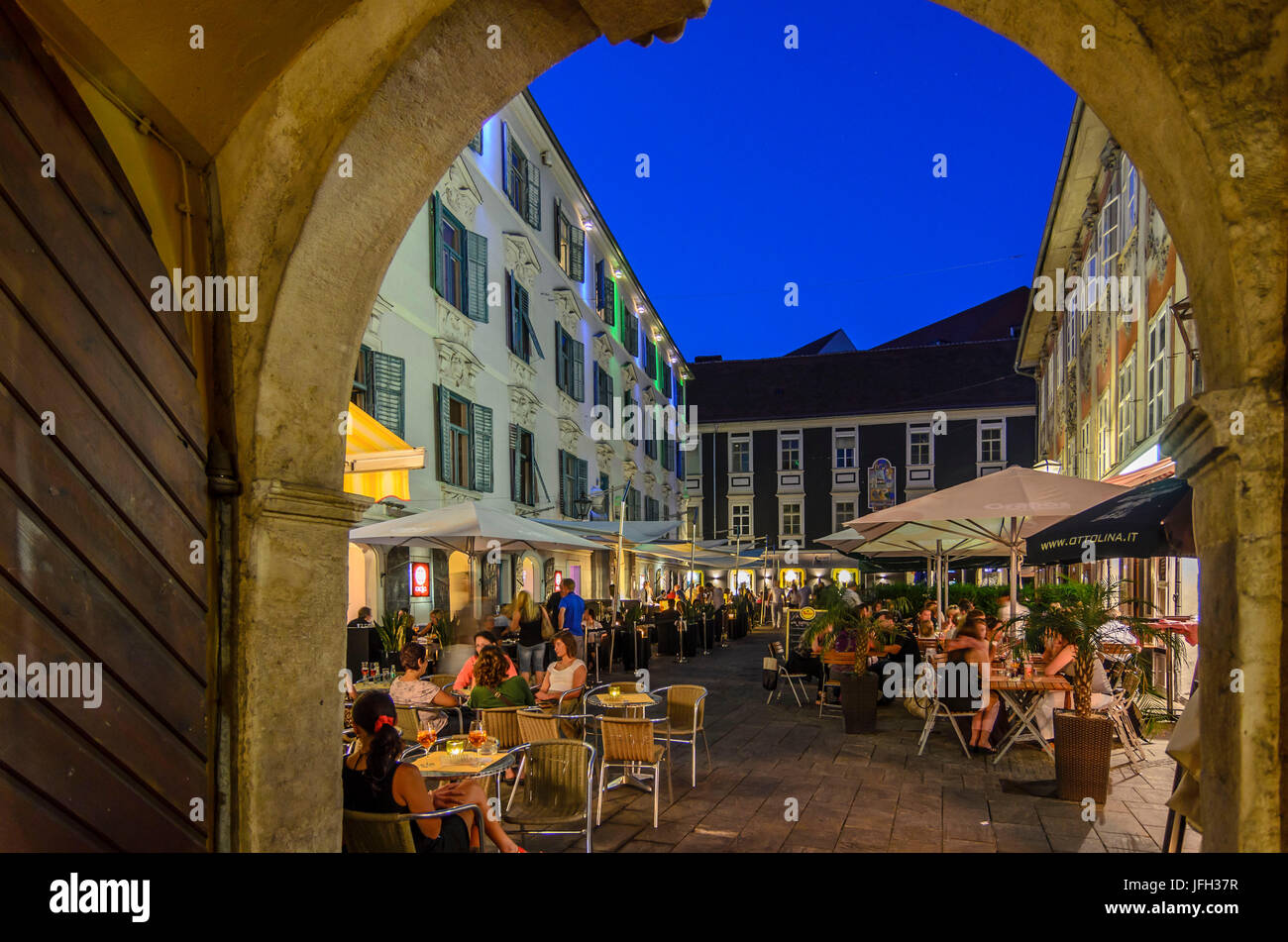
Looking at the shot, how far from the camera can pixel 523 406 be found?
57.4 feet

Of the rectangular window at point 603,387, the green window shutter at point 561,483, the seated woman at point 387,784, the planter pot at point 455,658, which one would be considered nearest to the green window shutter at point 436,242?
the planter pot at point 455,658

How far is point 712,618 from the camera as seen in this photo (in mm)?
20312

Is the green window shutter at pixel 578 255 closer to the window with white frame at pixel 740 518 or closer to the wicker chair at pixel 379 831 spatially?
the wicker chair at pixel 379 831

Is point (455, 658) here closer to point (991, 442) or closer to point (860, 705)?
point (860, 705)

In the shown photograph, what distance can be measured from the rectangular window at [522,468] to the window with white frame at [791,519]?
2516cm

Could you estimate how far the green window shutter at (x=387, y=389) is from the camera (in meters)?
11.2

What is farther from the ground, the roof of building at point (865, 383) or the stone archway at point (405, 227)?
the roof of building at point (865, 383)

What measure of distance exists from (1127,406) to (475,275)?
11.0 metres

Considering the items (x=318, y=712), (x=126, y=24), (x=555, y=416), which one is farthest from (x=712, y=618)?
(x=126, y=24)

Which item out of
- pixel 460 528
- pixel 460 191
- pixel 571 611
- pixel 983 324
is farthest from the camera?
pixel 983 324

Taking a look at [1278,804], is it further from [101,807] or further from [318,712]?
[101,807]

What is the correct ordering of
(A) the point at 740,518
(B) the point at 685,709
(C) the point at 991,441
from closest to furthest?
(B) the point at 685,709 < (C) the point at 991,441 < (A) the point at 740,518

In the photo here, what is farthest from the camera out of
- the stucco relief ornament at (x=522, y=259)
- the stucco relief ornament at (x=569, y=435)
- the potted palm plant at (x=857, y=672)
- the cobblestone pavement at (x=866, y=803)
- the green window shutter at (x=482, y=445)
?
the stucco relief ornament at (x=569, y=435)

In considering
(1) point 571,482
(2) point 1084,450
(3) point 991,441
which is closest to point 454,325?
(1) point 571,482
